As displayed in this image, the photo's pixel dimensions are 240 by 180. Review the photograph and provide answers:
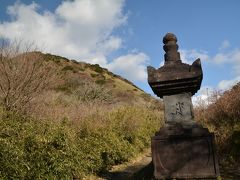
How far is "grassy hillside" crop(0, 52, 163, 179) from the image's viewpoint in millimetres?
6953

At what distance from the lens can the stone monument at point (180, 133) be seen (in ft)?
21.8

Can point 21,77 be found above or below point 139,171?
above

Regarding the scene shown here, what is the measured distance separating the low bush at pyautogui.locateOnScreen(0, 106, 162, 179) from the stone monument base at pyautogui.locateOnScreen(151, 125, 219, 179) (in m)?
2.27

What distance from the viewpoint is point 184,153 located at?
266 inches

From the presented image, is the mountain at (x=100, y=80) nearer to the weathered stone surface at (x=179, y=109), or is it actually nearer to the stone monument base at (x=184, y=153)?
the weathered stone surface at (x=179, y=109)

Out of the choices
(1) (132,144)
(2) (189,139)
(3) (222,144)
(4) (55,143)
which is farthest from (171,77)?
(1) (132,144)

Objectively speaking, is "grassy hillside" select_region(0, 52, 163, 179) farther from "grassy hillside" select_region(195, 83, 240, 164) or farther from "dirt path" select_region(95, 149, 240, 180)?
"grassy hillside" select_region(195, 83, 240, 164)

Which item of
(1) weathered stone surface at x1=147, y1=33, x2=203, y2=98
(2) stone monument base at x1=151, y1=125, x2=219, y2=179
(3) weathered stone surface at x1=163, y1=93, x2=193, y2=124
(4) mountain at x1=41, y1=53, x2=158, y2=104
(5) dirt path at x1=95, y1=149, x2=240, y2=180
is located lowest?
(5) dirt path at x1=95, y1=149, x2=240, y2=180

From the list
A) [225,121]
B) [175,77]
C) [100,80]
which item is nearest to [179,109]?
[175,77]

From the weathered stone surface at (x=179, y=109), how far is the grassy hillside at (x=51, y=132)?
8.87 ft

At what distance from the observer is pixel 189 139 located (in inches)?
265

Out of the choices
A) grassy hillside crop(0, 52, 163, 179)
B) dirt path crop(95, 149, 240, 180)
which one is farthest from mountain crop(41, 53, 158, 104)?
dirt path crop(95, 149, 240, 180)

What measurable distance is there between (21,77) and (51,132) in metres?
4.98

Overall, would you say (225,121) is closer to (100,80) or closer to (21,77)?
(21,77)
